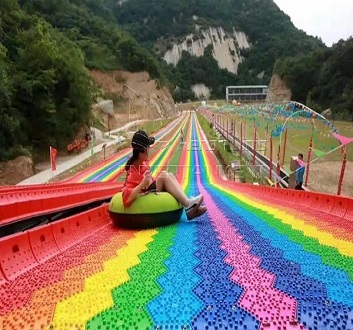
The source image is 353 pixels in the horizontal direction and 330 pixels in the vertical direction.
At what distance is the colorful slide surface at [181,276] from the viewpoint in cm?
176

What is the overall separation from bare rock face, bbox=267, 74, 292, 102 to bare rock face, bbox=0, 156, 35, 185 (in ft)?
165

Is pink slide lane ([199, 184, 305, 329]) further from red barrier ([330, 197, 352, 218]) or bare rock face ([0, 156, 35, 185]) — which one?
bare rock face ([0, 156, 35, 185])

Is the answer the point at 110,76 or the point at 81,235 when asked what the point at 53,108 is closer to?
the point at 81,235

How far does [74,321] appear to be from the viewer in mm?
1740

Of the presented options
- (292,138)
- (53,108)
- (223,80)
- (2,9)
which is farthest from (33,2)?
(223,80)

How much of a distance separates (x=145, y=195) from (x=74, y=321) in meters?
2.11

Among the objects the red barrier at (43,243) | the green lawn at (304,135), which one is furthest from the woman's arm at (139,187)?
the green lawn at (304,135)

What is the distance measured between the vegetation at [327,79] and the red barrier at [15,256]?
35.2 meters

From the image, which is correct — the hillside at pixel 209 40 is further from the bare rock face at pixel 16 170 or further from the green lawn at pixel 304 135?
the bare rock face at pixel 16 170

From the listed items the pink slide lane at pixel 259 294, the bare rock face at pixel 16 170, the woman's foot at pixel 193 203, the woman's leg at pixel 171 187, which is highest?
the woman's leg at pixel 171 187

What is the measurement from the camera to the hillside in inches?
4168

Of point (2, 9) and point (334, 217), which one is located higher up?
point (2, 9)

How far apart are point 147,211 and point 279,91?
63792mm

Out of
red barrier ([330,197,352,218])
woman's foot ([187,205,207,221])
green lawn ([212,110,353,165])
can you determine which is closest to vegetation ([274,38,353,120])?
green lawn ([212,110,353,165])
